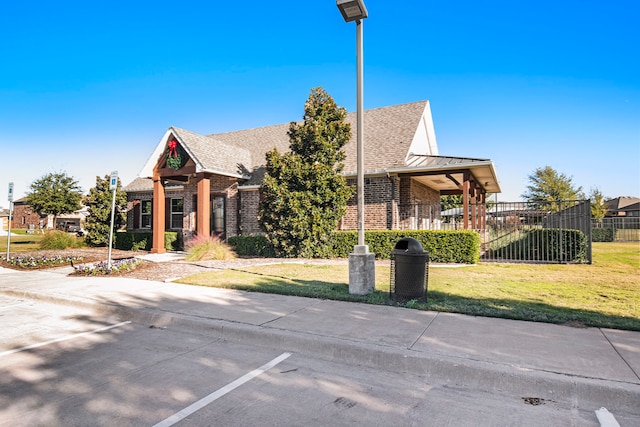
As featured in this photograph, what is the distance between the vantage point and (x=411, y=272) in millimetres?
6473

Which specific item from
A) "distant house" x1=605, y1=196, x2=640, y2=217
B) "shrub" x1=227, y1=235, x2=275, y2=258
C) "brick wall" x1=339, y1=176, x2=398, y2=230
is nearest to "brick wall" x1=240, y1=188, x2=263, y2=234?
"shrub" x1=227, y1=235, x2=275, y2=258

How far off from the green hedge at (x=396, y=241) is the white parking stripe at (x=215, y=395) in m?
9.59

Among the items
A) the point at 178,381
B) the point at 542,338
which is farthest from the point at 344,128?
the point at 178,381

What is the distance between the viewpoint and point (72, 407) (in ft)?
10.4

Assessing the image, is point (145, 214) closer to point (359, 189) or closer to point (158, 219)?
point (158, 219)

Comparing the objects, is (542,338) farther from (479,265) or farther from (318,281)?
(479,265)

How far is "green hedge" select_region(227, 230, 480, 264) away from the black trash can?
21.5 feet

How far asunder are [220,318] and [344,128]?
10.5 meters

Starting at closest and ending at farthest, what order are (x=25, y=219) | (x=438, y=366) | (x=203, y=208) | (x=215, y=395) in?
(x=215, y=395) → (x=438, y=366) → (x=203, y=208) → (x=25, y=219)

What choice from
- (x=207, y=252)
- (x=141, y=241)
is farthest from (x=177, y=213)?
(x=207, y=252)

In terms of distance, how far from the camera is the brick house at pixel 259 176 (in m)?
15.2

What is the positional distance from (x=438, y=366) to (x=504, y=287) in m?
5.04

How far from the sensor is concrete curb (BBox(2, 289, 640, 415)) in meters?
3.30

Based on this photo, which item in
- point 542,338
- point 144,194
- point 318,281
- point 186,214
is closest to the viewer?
point 542,338
